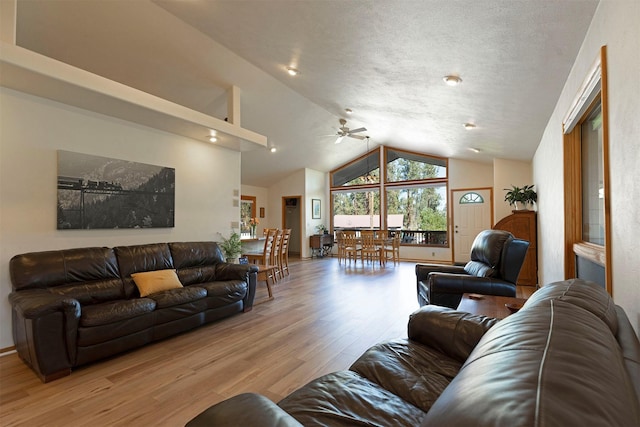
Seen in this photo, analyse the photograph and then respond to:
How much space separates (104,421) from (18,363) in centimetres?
149

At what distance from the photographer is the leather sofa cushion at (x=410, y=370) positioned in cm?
132

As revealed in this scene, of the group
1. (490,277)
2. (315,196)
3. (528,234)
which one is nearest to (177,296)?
(490,277)

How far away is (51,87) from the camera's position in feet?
9.23

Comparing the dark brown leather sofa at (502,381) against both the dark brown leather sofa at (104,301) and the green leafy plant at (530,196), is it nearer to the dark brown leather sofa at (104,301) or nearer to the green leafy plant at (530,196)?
the dark brown leather sofa at (104,301)

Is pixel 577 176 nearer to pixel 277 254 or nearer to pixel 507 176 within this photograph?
pixel 507 176

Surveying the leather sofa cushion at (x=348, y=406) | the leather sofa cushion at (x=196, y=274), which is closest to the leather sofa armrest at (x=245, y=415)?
the leather sofa cushion at (x=348, y=406)

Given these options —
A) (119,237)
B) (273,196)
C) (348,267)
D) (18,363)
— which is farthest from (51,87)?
(273,196)

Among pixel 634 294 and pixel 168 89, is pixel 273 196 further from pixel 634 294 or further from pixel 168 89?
pixel 634 294

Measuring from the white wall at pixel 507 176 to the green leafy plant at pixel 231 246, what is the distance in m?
5.67

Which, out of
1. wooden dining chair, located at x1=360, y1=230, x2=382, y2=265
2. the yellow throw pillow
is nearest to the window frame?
the yellow throw pillow

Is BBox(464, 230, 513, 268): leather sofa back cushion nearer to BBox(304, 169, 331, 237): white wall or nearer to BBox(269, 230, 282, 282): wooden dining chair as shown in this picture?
BBox(269, 230, 282, 282): wooden dining chair

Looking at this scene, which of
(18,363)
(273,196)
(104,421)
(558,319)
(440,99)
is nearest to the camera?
(558,319)

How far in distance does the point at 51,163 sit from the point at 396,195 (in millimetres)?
7915

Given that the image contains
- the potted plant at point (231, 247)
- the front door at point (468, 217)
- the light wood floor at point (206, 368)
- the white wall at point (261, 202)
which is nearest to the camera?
the light wood floor at point (206, 368)
